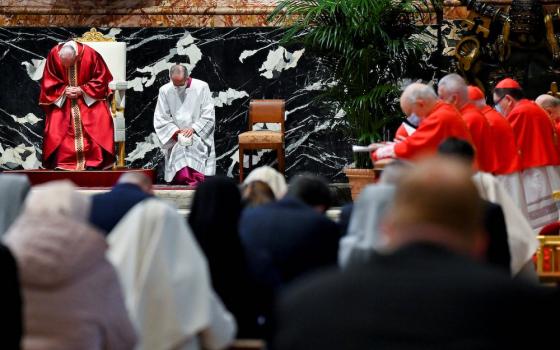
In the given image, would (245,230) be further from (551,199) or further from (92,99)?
(92,99)

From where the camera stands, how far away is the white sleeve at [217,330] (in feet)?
19.1

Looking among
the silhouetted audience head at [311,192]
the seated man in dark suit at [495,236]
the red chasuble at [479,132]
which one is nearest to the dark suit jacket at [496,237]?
the seated man in dark suit at [495,236]

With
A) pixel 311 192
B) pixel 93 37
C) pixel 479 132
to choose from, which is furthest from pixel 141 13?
pixel 311 192

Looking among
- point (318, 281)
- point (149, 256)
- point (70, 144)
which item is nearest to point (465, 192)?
point (318, 281)

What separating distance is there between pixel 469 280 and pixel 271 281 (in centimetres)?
350

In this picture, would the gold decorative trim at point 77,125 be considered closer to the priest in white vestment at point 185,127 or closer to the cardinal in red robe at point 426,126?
the priest in white vestment at point 185,127

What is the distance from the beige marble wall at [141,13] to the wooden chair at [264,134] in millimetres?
1523

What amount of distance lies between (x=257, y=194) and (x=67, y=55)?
8360 millimetres

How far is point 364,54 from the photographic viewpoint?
48.1ft

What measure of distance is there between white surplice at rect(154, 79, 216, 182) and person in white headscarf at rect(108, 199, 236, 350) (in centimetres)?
1050

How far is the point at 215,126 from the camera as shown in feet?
58.0

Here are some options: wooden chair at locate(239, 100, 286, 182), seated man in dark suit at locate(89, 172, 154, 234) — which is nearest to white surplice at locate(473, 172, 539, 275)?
seated man in dark suit at locate(89, 172, 154, 234)

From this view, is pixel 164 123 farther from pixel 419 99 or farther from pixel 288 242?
pixel 288 242

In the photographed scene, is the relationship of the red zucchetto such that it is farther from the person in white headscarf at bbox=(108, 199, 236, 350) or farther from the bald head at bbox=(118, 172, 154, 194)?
the person in white headscarf at bbox=(108, 199, 236, 350)
